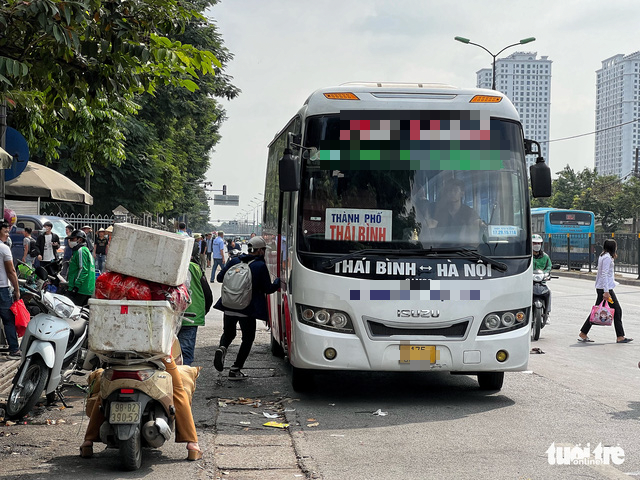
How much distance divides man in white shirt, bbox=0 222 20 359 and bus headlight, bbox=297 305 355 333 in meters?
3.97

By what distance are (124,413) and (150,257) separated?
1.10 m

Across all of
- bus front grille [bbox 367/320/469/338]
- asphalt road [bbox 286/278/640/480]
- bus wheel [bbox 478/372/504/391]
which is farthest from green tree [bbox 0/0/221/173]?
bus wheel [bbox 478/372/504/391]

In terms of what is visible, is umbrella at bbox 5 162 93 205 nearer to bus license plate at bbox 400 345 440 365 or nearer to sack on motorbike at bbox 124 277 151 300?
bus license plate at bbox 400 345 440 365

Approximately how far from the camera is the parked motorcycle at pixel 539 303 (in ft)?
47.1

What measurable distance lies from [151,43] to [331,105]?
2.16m

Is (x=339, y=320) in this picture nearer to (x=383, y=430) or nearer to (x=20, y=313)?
(x=383, y=430)

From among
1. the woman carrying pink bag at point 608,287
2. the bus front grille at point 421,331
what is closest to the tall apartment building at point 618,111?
the woman carrying pink bag at point 608,287

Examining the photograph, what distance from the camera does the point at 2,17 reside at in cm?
632

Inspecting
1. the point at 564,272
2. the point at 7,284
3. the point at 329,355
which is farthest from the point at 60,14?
the point at 564,272

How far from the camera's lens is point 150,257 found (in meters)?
6.18

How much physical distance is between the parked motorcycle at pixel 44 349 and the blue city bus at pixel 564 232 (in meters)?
37.1

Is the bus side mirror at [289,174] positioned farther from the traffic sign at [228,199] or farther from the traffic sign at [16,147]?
the traffic sign at [228,199]

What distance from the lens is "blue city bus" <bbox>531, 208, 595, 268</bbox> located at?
1687 inches

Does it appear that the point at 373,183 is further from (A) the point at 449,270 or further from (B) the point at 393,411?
(B) the point at 393,411
